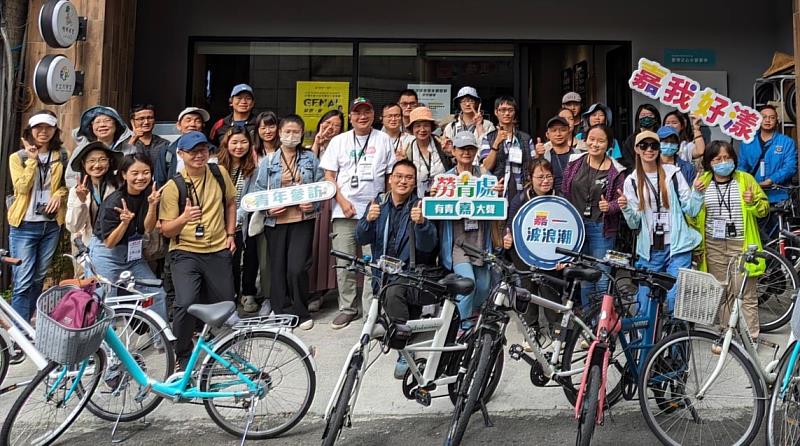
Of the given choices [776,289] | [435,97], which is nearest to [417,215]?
[776,289]

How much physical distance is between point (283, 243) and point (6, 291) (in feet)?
10.4

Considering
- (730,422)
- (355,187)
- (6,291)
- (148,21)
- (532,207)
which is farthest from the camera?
(148,21)

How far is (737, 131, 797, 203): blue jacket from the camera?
7566 millimetres

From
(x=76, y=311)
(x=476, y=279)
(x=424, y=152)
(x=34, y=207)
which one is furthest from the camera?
(x=424, y=152)

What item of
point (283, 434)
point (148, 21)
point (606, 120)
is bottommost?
point (283, 434)

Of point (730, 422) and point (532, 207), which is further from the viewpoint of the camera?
point (532, 207)

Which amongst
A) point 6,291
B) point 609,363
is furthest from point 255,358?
point 6,291

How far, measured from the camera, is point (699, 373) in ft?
12.8

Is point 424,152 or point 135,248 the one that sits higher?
point 424,152

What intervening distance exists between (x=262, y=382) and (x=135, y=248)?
184 centimetres

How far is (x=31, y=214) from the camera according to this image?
559 cm

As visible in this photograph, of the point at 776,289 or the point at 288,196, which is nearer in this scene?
the point at 288,196

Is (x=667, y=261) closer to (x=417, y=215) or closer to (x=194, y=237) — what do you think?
(x=417, y=215)

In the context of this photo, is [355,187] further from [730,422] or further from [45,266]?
[730,422]
